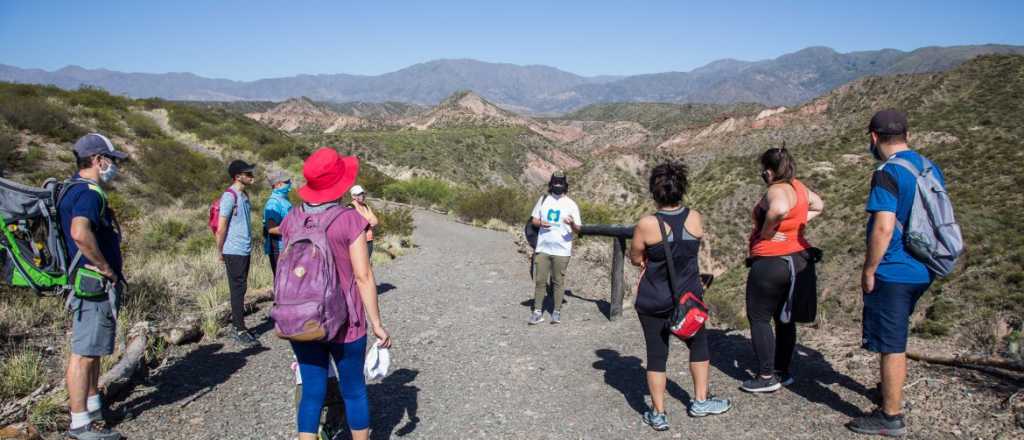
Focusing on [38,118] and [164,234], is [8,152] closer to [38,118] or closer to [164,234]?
[38,118]

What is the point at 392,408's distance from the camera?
170 inches

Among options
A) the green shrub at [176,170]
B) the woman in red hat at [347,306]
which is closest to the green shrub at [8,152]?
the green shrub at [176,170]

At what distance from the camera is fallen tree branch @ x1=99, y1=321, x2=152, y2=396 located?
14.0 feet

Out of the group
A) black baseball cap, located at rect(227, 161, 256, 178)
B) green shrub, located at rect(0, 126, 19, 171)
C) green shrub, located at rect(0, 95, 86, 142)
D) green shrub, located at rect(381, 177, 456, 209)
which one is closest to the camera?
black baseball cap, located at rect(227, 161, 256, 178)

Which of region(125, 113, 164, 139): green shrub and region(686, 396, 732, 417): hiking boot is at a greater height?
region(125, 113, 164, 139): green shrub

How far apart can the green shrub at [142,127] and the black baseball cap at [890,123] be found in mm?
28033

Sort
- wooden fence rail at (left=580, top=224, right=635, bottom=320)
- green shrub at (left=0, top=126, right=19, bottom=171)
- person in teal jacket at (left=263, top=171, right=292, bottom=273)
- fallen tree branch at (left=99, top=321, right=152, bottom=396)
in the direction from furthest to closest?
1. green shrub at (left=0, top=126, right=19, bottom=171)
2. wooden fence rail at (left=580, top=224, right=635, bottom=320)
3. person in teal jacket at (left=263, top=171, right=292, bottom=273)
4. fallen tree branch at (left=99, top=321, right=152, bottom=396)

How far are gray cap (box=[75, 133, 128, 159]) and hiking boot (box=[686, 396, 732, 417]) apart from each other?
415 centimetres

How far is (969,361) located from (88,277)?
6289 millimetres

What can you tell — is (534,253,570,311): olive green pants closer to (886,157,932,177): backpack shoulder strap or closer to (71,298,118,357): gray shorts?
(886,157,932,177): backpack shoulder strap

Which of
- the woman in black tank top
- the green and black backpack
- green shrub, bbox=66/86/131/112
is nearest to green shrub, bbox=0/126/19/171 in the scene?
green shrub, bbox=66/86/131/112

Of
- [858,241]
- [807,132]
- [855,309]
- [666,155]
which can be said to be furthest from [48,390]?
[666,155]

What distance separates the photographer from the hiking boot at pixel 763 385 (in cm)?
416

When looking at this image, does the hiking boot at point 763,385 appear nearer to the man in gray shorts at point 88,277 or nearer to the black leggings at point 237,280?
the man in gray shorts at point 88,277
